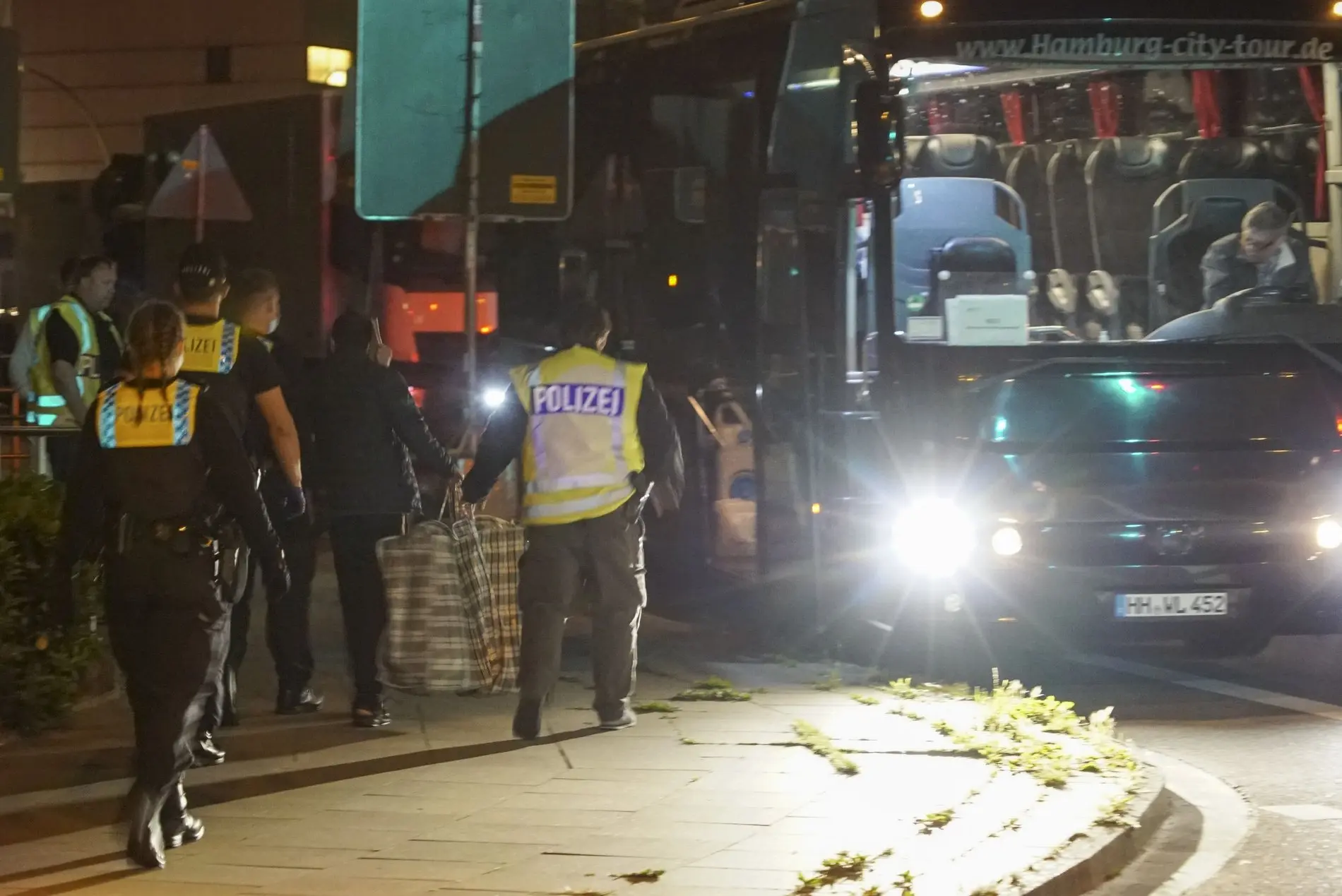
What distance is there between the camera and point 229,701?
342 inches

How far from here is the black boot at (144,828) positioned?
6504 mm

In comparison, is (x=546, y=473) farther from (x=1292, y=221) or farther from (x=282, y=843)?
(x=1292, y=221)

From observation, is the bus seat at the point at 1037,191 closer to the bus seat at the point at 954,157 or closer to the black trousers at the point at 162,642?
the bus seat at the point at 954,157

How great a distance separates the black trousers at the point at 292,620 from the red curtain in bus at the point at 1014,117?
4.15m

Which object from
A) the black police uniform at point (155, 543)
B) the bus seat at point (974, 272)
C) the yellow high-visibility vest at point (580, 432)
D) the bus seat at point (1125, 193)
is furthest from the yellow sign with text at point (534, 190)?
the black police uniform at point (155, 543)

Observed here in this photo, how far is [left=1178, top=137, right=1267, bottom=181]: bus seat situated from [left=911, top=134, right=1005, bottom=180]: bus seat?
0.99 m

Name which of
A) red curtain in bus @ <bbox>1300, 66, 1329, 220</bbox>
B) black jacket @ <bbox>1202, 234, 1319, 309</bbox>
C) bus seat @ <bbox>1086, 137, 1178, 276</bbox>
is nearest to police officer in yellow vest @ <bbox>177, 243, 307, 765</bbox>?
bus seat @ <bbox>1086, 137, 1178, 276</bbox>

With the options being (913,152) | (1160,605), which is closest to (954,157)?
(913,152)

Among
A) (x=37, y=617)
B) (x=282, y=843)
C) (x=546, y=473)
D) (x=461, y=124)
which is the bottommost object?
(x=282, y=843)

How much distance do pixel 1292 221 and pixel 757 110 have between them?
297 centimetres

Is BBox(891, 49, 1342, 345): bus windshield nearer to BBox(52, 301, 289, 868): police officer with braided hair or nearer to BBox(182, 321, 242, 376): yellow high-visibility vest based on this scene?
BBox(182, 321, 242, 376): yellow high-visibility vest

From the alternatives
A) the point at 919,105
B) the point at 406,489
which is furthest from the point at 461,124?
the point at 919,105

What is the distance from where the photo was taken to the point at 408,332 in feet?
47.9

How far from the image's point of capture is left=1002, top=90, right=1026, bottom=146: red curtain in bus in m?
10.7
